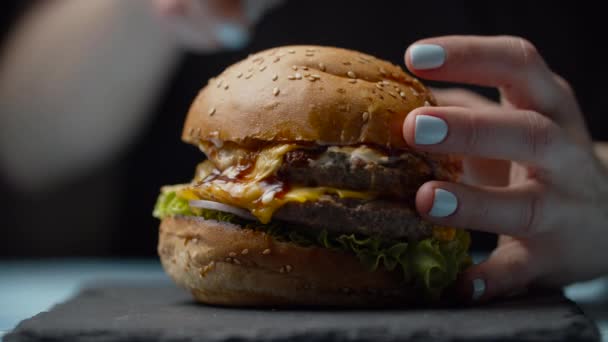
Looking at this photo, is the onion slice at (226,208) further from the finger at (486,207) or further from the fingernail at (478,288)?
the fingernail at (478,288)

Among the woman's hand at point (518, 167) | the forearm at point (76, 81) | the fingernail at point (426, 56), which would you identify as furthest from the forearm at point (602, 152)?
the forearm at point (76, 81)

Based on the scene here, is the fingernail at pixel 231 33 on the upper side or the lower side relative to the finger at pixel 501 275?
upper

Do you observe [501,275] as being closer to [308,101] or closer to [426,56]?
[426,56]

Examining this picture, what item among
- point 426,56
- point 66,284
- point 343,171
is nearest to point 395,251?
point 343,171

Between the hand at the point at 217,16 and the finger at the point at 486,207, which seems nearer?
the finger at the point at 486,207

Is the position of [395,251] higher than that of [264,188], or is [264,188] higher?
[264,188]

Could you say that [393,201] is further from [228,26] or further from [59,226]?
[59,226]

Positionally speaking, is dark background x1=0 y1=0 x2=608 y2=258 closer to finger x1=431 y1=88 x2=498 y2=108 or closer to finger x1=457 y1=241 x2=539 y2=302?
finger x1=431 y1=88 x2=498 y2=108
